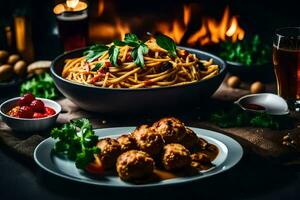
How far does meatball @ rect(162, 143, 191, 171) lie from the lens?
8.54ft

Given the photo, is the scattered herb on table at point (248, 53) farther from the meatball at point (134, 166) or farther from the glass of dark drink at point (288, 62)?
the meatball at point (134, 166)

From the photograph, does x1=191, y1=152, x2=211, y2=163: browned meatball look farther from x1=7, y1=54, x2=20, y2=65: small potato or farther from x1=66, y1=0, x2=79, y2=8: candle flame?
x1=7, y1=54, x2=20, y2=65: small potato

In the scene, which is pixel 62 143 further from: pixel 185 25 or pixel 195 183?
pixel 185 25

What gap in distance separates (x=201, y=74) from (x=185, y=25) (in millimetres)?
1654

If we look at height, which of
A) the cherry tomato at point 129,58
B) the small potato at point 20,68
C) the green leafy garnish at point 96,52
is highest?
the green leafy garnish at point 96,52

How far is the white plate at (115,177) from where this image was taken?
254 centimetres

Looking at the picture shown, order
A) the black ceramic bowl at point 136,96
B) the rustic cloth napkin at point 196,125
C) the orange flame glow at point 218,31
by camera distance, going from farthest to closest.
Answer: the orange flame glow at point 218,31 → the black ceramic bowl at point 136,96 → the rustic cloth napkin at point 196,125

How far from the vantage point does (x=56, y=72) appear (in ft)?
12.1

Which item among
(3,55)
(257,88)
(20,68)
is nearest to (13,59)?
(3,55)

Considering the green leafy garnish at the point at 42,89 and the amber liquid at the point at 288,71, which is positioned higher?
the amber liquid at the point at 288,71

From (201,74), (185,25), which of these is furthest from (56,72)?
(185,25)

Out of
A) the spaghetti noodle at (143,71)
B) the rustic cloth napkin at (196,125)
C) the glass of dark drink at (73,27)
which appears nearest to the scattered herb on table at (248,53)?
the rustic cloth napkin at (196,125)

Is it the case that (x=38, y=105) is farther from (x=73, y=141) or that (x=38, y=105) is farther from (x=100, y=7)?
(x=100, y=7)

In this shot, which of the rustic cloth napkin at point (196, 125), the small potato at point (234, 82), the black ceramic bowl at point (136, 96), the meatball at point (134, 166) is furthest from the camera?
the small potato at point (234, 82)
